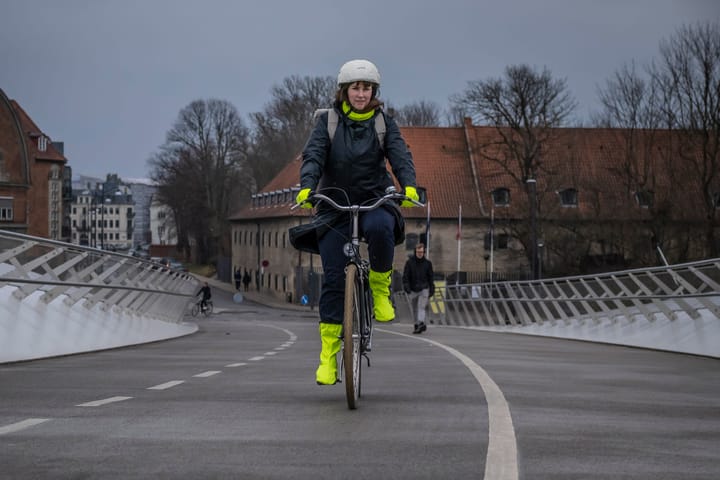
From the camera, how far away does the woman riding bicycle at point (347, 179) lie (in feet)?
26.0

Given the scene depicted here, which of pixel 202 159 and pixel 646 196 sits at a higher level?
pixel 202 159

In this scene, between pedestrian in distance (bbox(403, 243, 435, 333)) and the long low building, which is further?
the long low building

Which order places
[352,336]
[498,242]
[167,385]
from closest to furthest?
[352,336]
[167,385]
[498,242]

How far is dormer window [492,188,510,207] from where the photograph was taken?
271ft

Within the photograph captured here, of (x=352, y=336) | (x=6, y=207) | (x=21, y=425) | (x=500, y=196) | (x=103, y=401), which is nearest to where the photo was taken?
(x=21, y=425)

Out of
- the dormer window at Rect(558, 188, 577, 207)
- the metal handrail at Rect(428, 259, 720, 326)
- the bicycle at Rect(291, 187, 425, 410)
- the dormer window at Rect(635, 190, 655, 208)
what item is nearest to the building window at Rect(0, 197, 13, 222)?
the dormer window at Rect(558, 188, 577, 207)

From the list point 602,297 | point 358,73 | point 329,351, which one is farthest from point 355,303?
point 602,297

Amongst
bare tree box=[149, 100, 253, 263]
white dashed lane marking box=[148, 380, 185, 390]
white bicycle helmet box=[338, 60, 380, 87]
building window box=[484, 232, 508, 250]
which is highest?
bare tree box=[149, 100, 253, 263]

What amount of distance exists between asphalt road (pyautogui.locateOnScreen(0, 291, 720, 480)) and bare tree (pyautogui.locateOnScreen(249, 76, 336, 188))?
89.2 metres

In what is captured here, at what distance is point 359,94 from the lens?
26.2 ft

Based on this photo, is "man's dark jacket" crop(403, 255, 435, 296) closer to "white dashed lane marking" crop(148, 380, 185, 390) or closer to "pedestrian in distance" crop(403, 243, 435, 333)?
"pedestrian in distance" crop(403, 243, 435, 333)

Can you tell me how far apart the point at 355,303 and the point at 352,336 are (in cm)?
32

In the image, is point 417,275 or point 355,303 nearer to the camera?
point 355,303

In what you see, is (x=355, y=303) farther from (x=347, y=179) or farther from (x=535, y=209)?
(x=535, y=209)
